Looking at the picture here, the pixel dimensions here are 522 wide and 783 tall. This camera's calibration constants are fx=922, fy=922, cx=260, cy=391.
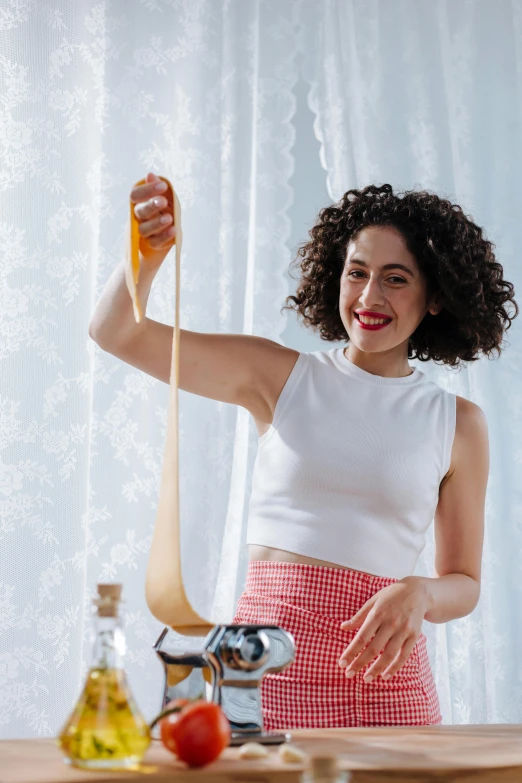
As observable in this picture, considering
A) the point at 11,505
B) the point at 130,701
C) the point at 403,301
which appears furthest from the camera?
the point at 11,505

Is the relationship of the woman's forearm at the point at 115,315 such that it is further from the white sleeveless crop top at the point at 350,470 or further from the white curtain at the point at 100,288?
the white curtain at the point at 100,288

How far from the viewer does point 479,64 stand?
2.25m

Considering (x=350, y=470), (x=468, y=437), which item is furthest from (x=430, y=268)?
(x=350, y=470)

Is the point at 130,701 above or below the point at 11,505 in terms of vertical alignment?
below

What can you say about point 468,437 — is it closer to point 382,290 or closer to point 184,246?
point 382,290

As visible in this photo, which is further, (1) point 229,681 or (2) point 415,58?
(2) point 415,58

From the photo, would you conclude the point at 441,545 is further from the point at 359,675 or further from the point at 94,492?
the point at 94,492

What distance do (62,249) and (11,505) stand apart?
514 millimetres

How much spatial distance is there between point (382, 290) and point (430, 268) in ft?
0.42

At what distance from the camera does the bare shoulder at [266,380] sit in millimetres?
1423

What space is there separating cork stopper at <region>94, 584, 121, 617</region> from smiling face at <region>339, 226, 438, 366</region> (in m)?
0.81

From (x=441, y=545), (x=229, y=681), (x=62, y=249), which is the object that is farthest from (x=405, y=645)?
(x=62, y=249)

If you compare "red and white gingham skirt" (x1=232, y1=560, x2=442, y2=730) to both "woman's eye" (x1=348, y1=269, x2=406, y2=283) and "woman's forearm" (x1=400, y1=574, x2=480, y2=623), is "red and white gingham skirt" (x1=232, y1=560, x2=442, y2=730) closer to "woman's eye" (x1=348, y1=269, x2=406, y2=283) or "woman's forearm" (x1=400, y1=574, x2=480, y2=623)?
"woman's forearm" (x1=400, y1=574, x2=480, y2=623)

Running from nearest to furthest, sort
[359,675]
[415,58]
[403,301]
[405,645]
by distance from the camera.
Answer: [405,645] → [359,675] → [403,301] → [415,58]
